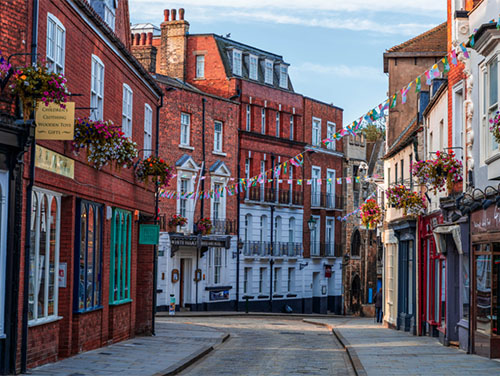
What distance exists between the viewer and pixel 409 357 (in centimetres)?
1931

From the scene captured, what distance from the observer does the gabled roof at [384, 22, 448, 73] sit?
3300cm

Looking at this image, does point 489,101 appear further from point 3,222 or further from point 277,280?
point 277,280

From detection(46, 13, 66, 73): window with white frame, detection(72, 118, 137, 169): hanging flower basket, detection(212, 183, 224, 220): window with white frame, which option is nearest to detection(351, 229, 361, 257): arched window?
detection(212, 183, 224, 220): window with white frame

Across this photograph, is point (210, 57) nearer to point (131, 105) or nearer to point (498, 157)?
point (131, 105)

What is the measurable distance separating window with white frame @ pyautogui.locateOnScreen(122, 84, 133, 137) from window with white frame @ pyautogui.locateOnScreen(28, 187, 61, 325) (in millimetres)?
5566

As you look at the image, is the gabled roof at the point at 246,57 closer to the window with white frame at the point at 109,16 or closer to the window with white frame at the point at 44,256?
the window with white frame at the point at 109,16

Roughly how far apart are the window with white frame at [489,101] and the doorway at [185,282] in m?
28.9

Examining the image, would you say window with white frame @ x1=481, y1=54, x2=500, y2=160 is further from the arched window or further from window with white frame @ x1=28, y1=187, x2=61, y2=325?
the arched window

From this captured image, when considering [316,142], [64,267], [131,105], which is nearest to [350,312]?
[316,142]

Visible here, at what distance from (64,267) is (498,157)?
27.6 feet

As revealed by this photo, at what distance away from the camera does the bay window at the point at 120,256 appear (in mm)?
20978

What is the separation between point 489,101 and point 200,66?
118ft

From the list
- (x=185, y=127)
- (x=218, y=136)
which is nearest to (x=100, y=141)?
(x=185, y=127)

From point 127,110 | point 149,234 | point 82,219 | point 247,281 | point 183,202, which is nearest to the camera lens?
point 82,219
